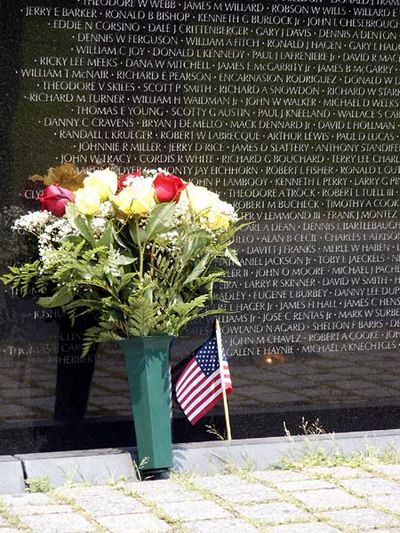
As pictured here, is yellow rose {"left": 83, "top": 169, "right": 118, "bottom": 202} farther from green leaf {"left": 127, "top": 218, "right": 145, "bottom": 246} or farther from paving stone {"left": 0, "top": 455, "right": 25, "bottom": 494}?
paving stone {"left": 0, "top": 455, "right": 25, "bottom": 494}

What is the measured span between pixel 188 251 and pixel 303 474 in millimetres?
1285

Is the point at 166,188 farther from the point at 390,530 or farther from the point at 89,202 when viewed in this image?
the point at 390,530

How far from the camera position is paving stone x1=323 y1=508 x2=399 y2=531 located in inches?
248

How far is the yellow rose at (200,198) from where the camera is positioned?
7.26 metres

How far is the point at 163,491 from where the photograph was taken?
694 cm

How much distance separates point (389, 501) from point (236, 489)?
29.8 inches

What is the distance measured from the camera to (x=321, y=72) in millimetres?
8180

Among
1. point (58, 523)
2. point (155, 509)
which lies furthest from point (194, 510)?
point (58, 523)

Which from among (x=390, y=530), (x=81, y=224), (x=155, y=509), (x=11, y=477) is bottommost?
(x=390, y=530)

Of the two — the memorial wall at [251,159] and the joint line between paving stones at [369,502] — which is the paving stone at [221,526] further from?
the memorial wall at [251,159]

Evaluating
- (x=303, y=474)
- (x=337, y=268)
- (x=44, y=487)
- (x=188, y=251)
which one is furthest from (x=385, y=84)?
(x=44, y=487)

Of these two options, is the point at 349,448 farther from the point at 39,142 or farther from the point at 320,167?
the point at 39,142

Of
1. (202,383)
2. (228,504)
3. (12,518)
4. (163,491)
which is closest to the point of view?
(12,518)

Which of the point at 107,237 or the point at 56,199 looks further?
the point at 56,199
